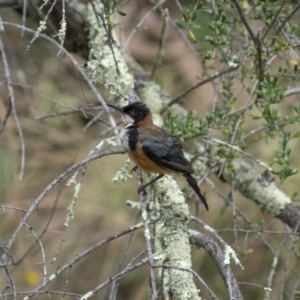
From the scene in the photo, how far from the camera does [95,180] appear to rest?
5582 mm

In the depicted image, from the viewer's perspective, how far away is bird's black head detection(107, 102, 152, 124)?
3160 mm

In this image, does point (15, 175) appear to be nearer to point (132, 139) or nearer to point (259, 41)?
point (132, 139)

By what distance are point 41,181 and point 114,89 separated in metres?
2.82

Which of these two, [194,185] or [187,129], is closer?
[187,129]

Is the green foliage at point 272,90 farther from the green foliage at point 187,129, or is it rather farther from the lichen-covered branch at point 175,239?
the lichen-covered branch at point 175,239

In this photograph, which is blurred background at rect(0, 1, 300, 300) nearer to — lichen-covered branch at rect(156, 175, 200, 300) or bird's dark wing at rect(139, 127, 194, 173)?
bird's dark wing at rect(139, 127, 194, 173)

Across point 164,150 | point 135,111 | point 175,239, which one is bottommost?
point 175,239

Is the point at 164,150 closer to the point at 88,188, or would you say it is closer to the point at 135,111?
the point at 135,111

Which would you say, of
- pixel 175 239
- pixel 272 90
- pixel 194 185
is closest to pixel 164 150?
pixel 194 185

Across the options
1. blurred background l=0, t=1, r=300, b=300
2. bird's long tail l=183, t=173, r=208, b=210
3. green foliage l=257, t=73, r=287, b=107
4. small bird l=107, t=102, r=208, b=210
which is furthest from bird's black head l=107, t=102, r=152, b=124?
blurred background l=0, t=1, r=300, b=300

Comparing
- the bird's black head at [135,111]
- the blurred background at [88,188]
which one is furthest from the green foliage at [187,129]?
the blurred background at [88,188]

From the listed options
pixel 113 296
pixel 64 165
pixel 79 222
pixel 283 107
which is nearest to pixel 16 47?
pixel 64 165

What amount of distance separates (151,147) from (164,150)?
77 millimetres

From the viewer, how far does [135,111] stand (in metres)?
3.20
